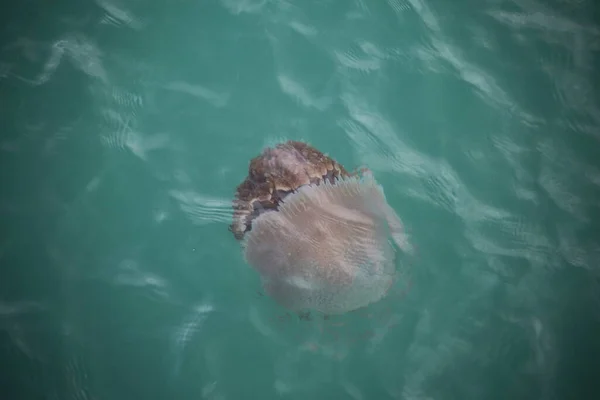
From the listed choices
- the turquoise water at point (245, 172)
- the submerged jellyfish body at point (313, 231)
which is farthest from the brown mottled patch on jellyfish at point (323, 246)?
the turquoise water at point (245, 172)

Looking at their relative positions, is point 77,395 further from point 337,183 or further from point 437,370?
point 437,370

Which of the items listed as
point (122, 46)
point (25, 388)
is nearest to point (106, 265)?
point (25, 388)

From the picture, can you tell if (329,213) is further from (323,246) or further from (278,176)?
(278,176)

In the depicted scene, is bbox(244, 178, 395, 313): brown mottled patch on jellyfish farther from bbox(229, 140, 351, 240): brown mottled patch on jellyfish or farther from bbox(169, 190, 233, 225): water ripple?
bbox(169, 190, 233, 225): water ripple

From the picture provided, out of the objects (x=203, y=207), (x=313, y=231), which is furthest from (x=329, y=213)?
(x=203, y=207)

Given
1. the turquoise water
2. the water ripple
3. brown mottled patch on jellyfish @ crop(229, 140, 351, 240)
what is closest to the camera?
brown mottled patch on jellyfish @ crop(229, 140, 351, 240)

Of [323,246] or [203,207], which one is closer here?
[323,246]

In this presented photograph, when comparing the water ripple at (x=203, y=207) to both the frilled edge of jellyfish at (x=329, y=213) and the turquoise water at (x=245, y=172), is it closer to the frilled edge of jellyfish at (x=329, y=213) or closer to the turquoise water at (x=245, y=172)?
the turquoise water at (x=245, y=172)

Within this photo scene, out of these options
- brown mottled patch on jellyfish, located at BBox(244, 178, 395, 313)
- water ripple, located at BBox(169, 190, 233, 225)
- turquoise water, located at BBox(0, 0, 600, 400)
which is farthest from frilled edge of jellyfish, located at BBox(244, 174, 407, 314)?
water ripple, located at BBox(169, 190, 233, 225)
